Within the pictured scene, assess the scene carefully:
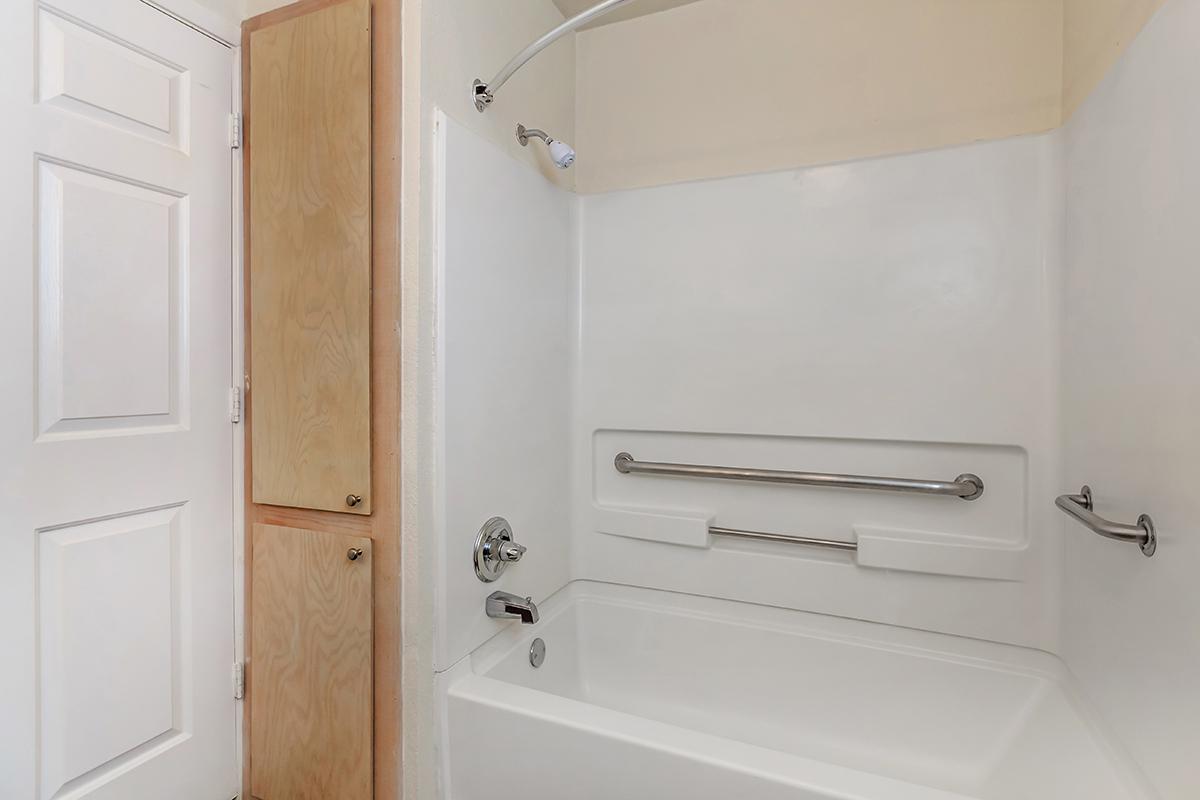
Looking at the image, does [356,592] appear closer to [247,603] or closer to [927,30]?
[247,603]

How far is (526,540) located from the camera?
1.52 m

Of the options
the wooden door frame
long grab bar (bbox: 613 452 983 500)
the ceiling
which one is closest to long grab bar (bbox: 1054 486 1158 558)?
long grab bar (bbox: 613 452 983 500)

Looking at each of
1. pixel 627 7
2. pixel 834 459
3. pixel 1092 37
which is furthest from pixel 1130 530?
pixel 627 7

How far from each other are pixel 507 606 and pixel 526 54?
1.28 m

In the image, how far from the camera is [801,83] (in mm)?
1521

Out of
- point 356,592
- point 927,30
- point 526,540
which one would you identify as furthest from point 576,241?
point 356,592

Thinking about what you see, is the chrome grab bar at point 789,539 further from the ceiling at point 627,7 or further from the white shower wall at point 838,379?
the ceiling at point 627,7

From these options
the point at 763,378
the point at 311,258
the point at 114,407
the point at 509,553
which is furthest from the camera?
the point at 763,378

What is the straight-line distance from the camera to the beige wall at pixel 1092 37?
983 millimetres

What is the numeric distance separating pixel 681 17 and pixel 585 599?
1833mm

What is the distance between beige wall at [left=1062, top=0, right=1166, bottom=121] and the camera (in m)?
0.98

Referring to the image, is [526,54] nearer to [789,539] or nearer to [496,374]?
[496,374]

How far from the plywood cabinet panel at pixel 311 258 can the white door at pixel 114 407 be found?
106 millimetres

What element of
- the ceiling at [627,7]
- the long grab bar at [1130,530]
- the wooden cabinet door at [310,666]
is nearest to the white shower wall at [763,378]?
the wooden cabinet door at [310,666]
